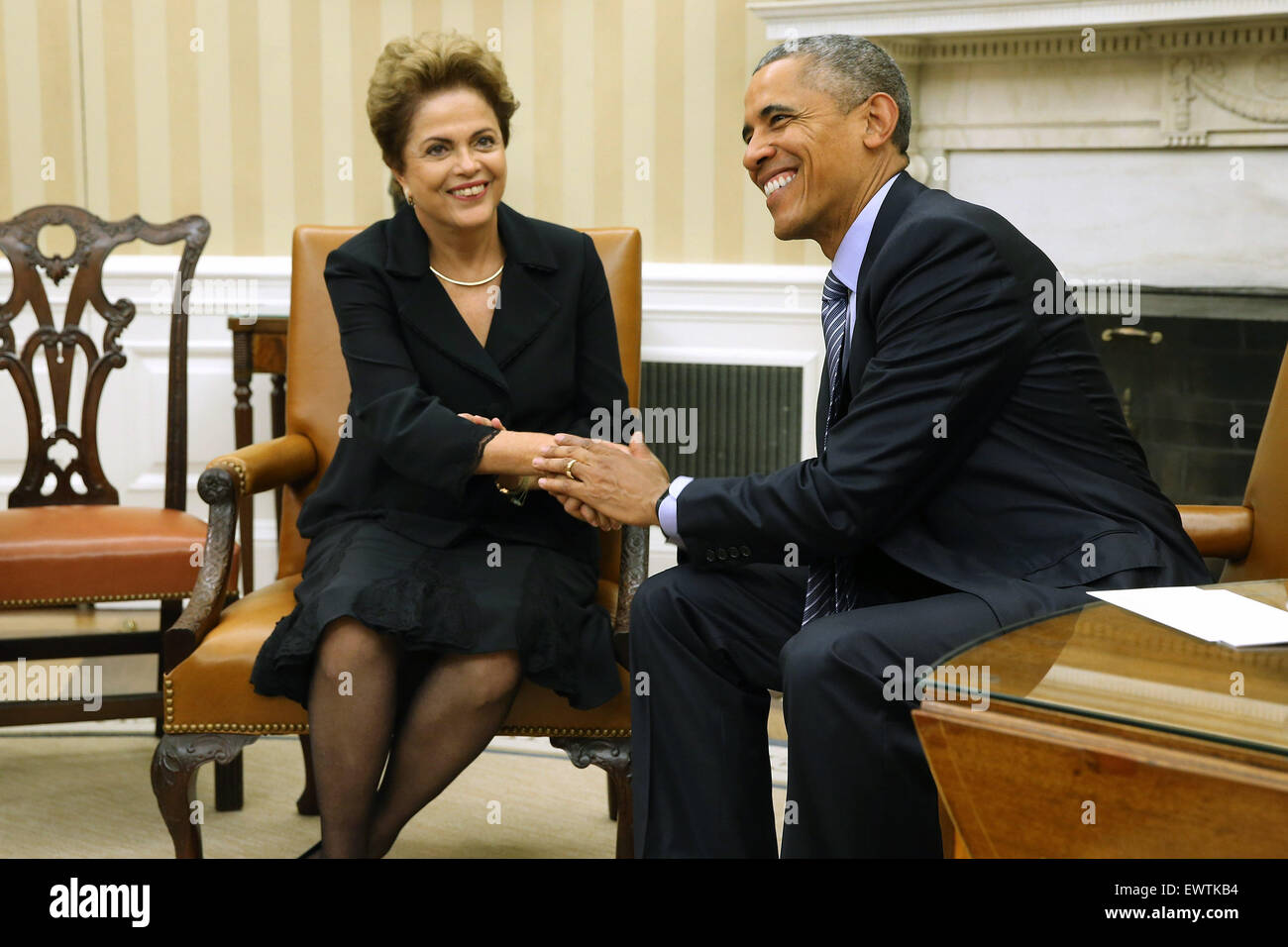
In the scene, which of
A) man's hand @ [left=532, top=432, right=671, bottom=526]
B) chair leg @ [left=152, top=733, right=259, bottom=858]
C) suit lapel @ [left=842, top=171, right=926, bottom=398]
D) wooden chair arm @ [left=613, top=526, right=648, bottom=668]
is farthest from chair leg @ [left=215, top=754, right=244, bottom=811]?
suit lapel @ [left=842, top=171, right=926, bottom=398]

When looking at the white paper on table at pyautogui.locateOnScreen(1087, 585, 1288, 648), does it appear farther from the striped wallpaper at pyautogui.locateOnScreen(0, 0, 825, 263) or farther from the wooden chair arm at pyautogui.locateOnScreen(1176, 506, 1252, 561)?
the striped wallpaper at pyautogui.locateOnScreen(0, 0, 825, 263)

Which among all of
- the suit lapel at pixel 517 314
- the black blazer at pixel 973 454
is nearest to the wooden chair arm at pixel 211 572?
the suit lapel at pixel 517 314

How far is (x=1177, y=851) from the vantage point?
1168 mm

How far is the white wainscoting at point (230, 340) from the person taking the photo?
11.9 feet

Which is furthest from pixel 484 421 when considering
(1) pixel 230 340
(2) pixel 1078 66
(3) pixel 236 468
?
(2) pixel 1078 66

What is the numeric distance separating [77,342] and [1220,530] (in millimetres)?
2391

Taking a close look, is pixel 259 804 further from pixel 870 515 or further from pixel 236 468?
pixel 870 515

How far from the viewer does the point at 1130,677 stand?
1284mm

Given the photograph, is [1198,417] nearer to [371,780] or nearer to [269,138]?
[371,780]

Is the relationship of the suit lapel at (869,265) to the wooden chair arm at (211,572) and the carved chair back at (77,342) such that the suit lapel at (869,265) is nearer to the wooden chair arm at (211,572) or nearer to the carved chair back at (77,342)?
the wooden chair arm at (211,572)

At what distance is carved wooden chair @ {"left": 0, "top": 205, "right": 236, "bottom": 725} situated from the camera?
100 inches

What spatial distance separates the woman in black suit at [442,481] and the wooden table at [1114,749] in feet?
2.76
